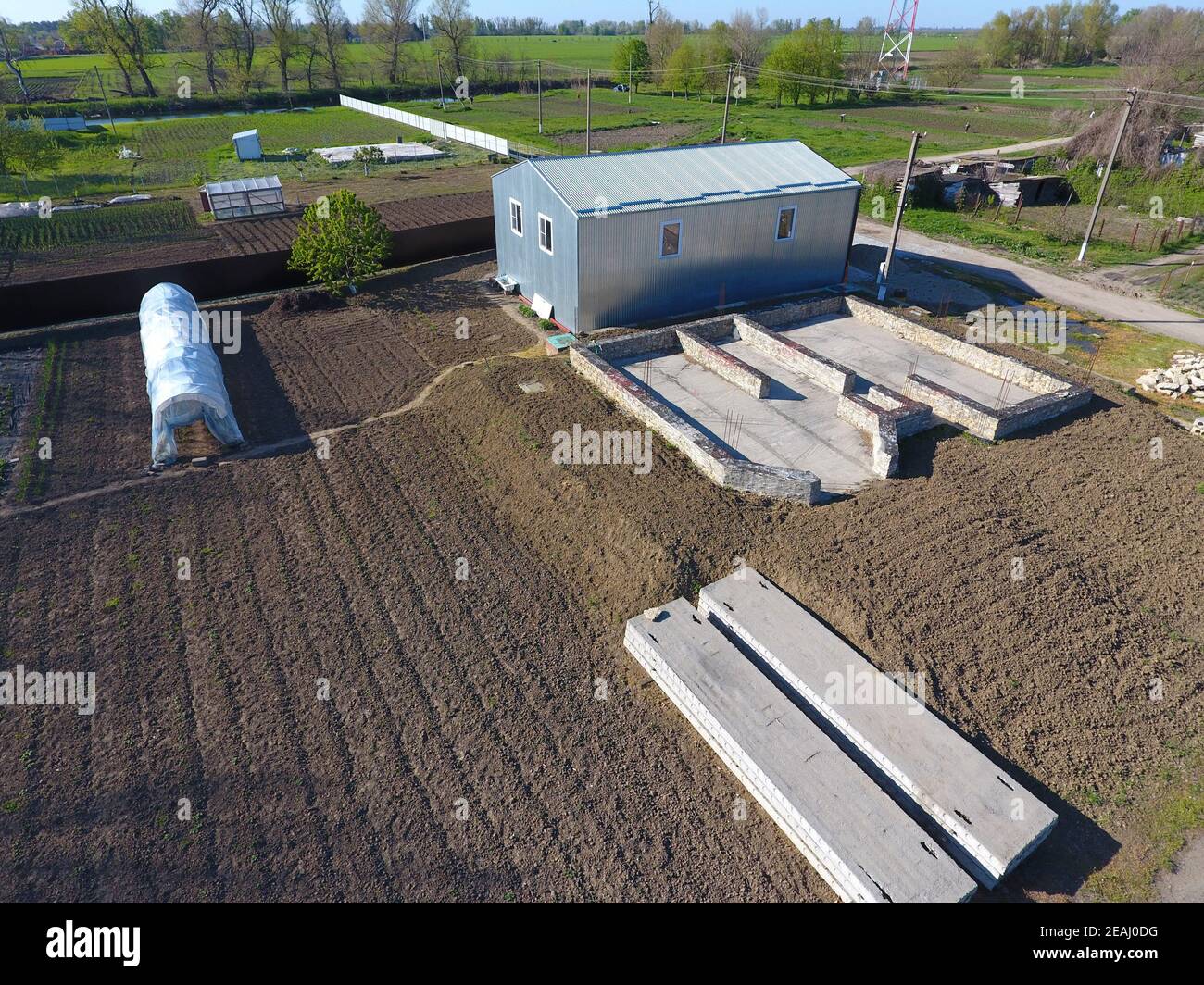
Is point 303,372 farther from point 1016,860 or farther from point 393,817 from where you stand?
point 1016,860

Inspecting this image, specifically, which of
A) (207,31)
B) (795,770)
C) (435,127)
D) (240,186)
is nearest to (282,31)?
(207,31)

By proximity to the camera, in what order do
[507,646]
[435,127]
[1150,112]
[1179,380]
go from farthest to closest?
[435,127]
[1150,112]
[1179,380]
[507,646]

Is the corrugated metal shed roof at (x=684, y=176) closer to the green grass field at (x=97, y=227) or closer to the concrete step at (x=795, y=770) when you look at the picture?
the concrete step at (x=795, y=770)

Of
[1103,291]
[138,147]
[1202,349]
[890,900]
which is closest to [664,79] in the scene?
[138,147]

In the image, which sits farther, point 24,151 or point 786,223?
point 24,151

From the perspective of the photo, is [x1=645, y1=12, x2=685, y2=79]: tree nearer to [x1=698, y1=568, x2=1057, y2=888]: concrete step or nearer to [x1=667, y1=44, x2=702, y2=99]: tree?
[x1=667, y1=44, x2=702, y2=99]: tree

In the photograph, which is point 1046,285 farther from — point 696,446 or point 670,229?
point 696,446

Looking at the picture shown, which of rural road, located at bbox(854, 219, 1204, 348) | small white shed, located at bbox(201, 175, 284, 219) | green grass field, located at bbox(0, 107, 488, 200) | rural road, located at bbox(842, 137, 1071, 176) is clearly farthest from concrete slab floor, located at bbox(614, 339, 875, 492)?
green grass field, located at bbox(0, 107, 488, 200)
